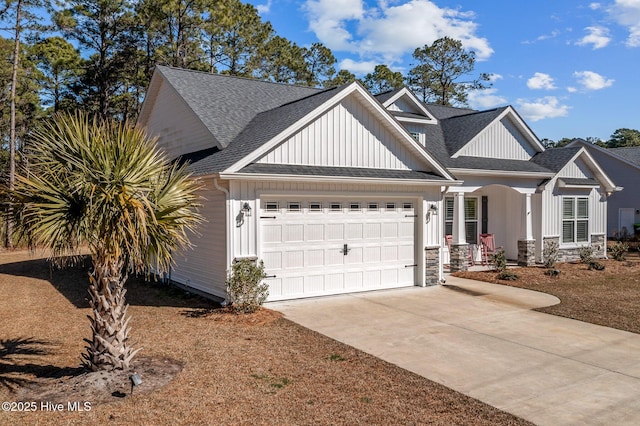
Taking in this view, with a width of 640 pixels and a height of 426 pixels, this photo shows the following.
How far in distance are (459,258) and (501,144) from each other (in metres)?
5.26

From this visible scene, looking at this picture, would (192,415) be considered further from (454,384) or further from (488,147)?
(488,147)

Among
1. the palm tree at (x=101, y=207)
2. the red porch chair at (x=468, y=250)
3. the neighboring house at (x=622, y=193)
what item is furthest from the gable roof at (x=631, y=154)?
the palm tree at (x=101, y=207)

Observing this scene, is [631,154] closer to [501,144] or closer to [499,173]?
[501,144]

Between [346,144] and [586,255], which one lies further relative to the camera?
[586,255]

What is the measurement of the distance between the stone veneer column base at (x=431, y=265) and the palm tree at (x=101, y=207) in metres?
8.61

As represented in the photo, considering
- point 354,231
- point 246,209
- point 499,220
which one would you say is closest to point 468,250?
point 499,220

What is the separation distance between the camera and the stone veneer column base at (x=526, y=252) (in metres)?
17.3

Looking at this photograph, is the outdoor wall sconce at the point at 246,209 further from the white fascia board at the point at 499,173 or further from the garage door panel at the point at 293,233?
the white fascia board at the point at 499,173

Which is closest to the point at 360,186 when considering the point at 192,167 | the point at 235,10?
the point at 192,167

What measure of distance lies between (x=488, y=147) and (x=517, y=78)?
18.3 feet

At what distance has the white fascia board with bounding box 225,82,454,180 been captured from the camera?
1059 cm

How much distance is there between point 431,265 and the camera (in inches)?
531

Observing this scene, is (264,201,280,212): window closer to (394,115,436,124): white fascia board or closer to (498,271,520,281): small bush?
(394,115,436,124): white fascia board

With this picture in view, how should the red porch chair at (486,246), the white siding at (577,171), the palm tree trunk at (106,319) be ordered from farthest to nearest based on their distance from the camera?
the white siding at (577,171), the red porch chair at (486,246), the palm tree trunk at (106,319)
